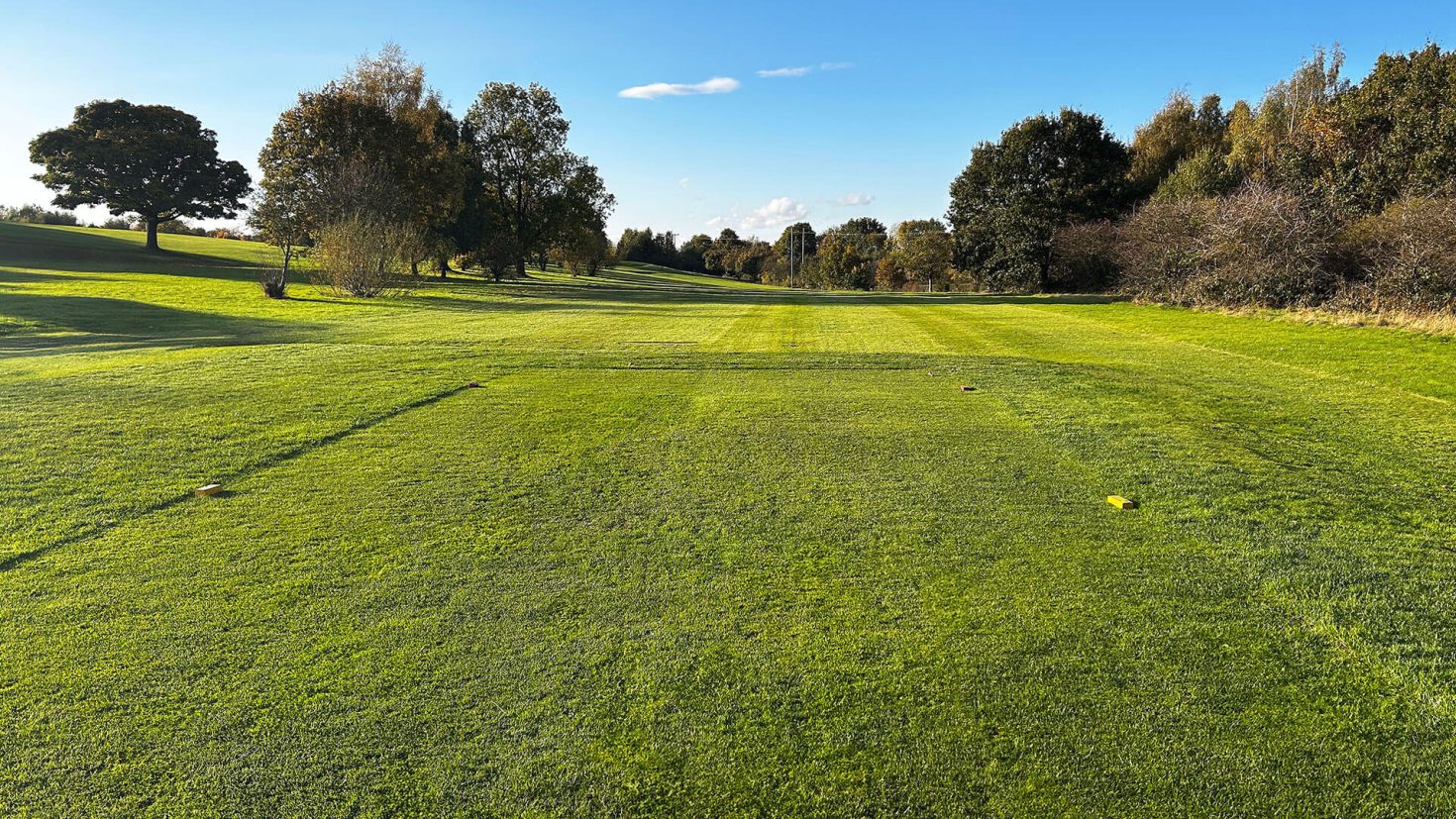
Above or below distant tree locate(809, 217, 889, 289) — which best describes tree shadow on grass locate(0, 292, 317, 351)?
below

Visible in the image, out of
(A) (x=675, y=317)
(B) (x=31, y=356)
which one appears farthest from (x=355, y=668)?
(A) (x=675, y=317)

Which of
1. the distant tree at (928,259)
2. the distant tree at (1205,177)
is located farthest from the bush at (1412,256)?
the distant tree at (928,259)

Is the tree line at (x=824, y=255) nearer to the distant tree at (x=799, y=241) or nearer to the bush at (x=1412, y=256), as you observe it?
the distant tree at (x=799, y=241)

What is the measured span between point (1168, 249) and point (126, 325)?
31920 mm

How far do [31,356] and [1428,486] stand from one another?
1775cm

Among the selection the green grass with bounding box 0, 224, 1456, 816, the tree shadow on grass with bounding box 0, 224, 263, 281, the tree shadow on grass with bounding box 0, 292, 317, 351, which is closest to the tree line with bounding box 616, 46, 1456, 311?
the green grass with bounding box 0, 224, 1456, 816

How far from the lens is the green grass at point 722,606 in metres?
2.57

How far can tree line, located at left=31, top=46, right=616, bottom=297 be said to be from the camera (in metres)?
33.3

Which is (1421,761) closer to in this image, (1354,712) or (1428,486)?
(1354,712)

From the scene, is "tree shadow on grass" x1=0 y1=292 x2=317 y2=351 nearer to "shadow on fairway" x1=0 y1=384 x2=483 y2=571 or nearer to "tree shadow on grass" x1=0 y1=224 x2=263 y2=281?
"shadow on fairway" x1=0 y1=384 x2=483 y2=571

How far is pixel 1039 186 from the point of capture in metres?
42.3

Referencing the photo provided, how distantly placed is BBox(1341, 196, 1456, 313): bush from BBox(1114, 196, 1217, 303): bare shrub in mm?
5322

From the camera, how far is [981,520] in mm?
5039

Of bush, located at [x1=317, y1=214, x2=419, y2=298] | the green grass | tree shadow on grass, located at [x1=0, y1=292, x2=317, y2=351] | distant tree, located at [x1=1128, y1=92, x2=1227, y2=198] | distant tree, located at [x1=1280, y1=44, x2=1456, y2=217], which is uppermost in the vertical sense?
distant tree, located at [x1=1128, y1=92, x2=1227, y2=198]
